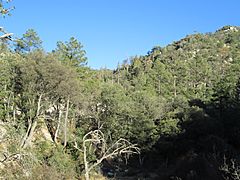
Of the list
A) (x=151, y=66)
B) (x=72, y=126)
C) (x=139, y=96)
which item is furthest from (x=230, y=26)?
(x=72, y=126)

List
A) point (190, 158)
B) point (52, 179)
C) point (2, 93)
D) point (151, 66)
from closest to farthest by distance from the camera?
point (52, 179) < point (190, 158) < point (2, 93) < point (151, 66)

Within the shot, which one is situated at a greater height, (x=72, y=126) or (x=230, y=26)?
(x=230, y=26)

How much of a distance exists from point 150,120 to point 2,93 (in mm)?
20420

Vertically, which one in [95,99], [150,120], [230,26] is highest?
[230,26]

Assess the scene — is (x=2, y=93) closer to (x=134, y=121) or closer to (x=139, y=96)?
(x=134, y=121)

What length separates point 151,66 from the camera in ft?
274

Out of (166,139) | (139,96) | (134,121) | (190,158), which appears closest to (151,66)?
(139,96)

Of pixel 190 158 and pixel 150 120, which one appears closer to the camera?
pixel 190 158

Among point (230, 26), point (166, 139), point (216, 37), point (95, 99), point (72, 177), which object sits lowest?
point (72, 177)

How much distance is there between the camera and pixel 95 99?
45.4m

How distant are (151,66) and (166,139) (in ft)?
152

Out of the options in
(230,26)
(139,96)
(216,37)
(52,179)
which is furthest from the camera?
(230,26)

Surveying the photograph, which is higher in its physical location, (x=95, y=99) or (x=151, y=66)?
(x=151, y=66)

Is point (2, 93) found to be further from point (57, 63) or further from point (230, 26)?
point (230, 26)
